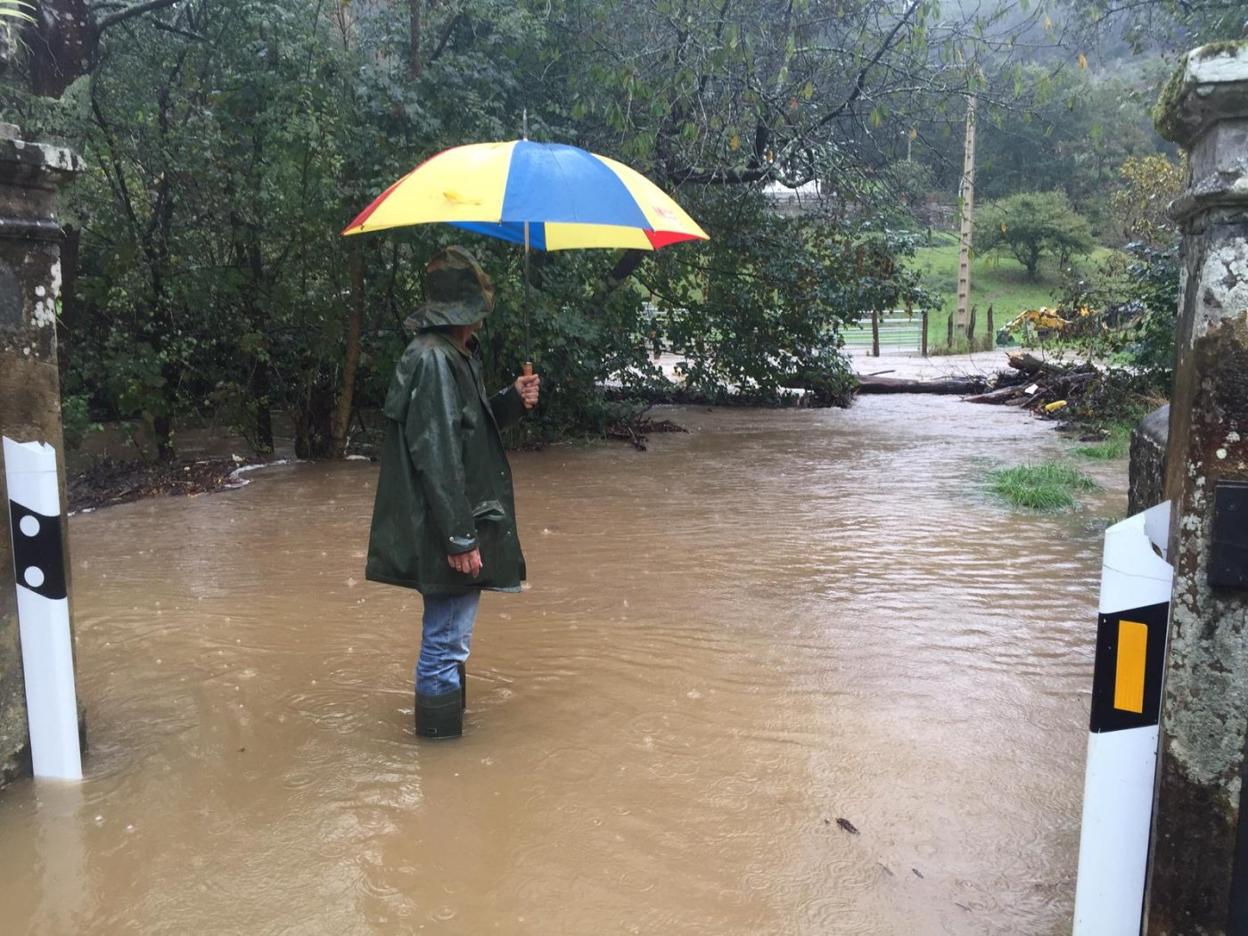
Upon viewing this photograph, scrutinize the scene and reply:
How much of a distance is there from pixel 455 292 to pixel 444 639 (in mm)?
1324

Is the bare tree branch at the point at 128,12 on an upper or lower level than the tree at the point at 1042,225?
lower

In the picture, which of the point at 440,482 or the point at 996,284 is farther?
the point at 996,284

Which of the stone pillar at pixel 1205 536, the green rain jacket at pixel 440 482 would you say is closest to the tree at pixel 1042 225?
the green rain jacket at pixel 440 482

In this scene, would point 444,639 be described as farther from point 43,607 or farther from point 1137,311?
point 1137,311

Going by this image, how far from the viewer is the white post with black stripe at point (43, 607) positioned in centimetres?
350

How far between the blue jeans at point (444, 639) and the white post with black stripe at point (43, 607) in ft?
4.02

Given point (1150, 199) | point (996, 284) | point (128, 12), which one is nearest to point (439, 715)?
point (128, 12)

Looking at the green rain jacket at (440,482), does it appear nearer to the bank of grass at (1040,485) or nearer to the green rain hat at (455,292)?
the green rain hat at (455,292)

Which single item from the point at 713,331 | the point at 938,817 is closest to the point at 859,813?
the point at 938,817

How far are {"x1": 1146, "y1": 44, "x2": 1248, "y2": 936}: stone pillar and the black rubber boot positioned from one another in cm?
257

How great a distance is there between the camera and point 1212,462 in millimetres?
2207

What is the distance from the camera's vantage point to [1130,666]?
2.36 m

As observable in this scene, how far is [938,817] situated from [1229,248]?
7.08ft

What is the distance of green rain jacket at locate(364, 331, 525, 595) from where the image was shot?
3771mm
